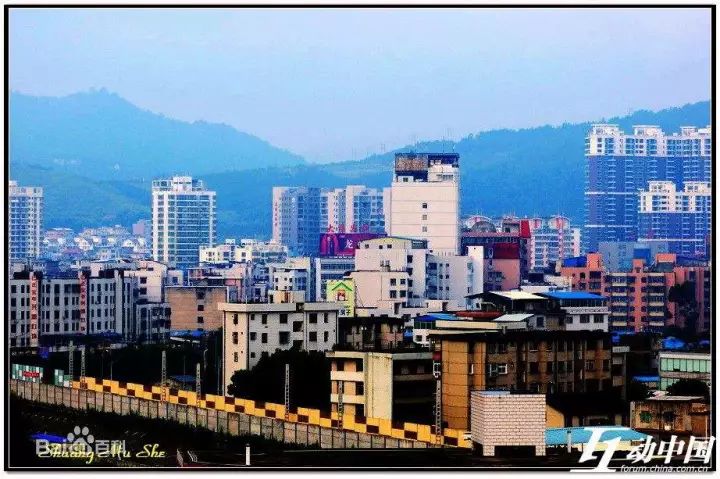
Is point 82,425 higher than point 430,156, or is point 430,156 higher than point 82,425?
point 430,156

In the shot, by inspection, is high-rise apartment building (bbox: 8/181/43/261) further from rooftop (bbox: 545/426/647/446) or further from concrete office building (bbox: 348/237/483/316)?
rooftop (bbox: 545/426/647/446)

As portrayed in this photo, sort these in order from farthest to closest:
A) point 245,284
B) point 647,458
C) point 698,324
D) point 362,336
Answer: point 245,284 < point 698,324 < point 362,336 < point 647,458

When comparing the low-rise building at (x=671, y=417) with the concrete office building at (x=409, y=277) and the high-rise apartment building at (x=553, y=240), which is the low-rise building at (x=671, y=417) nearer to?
the concrete office building at (x=409, y=277)

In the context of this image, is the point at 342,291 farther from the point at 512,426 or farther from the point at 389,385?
the point at 512,426

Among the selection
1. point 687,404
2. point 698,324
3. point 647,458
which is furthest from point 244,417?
point 698,324

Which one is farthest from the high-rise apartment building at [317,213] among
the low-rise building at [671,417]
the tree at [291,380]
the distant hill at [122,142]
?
the low-rise building at [671,417]

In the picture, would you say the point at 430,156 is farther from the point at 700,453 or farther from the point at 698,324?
the point at 700,453
